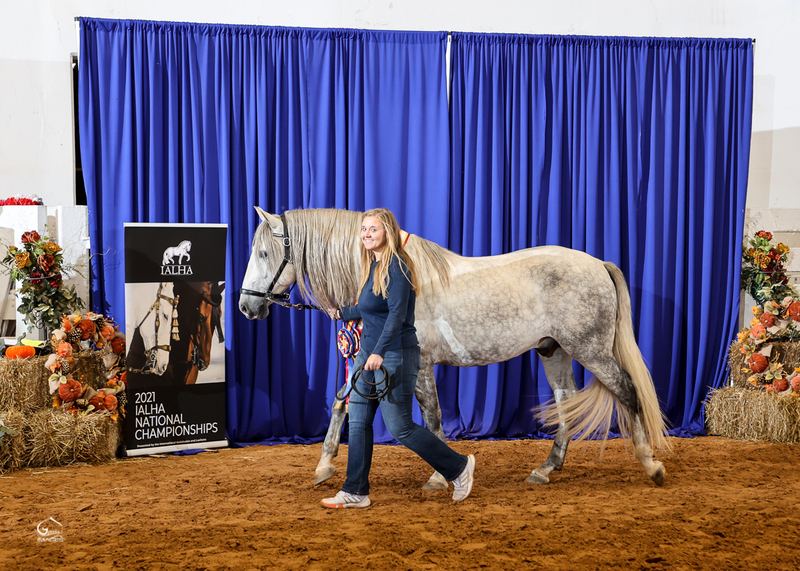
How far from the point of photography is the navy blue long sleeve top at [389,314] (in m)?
2.71

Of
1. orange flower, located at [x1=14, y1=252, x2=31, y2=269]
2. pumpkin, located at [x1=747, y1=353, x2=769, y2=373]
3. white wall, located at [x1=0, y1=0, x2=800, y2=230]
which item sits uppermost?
white wall, located at [x1=0, y1=0, x2=800, y2=230]

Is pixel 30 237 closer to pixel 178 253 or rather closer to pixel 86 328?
pixel 86 328

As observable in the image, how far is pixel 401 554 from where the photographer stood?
245 cm

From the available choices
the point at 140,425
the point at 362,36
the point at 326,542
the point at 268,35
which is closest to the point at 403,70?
the point at 362,36

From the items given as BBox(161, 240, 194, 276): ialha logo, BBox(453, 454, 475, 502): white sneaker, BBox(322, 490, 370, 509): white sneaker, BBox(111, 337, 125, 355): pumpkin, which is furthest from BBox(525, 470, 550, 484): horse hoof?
BBox(111, 337, 125, 355): pumpkin

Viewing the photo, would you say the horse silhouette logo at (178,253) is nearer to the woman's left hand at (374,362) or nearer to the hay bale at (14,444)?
the hay bale at (14,444)

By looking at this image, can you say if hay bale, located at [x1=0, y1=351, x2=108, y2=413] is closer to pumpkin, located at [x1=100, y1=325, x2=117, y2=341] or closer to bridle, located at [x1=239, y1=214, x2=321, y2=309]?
pumpkin, located at [x1=100, y1=325, x2=117, y2=341]

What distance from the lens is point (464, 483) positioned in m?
3.09

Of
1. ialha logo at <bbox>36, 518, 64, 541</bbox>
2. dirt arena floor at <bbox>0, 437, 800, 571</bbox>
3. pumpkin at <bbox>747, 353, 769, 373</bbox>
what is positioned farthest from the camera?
pumpkin at <bbox>747, 353, 769, 373</bbox>

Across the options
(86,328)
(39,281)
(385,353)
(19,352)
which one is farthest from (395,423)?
(39,281)

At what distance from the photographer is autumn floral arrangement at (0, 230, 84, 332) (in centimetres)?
419

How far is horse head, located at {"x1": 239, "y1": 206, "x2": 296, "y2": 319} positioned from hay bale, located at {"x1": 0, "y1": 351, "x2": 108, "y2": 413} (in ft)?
4.79

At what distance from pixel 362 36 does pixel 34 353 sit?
3.26m

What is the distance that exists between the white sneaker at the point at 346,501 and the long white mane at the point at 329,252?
1.00m
